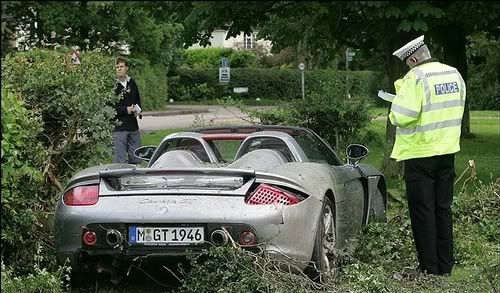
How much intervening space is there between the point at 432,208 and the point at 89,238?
252 centimetres

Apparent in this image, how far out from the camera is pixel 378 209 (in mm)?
9508

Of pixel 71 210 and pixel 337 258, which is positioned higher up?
pixel 71 210

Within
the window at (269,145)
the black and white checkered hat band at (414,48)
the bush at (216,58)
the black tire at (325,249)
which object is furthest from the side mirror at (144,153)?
the bush at (216,58)

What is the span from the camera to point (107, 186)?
22.7ft

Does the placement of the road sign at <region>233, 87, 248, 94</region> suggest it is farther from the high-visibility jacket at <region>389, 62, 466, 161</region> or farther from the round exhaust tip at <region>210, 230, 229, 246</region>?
the round exhaust tip at <region>210, 230, 229, 246</region>

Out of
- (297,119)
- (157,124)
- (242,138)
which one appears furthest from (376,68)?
(242,138)

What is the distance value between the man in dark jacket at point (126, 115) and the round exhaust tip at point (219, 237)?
589cm

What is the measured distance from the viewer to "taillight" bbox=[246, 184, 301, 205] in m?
6.64

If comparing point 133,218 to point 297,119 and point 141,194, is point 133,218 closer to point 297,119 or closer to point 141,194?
point 141,194

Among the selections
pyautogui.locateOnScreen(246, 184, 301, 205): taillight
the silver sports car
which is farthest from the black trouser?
pyautogui.locateOnScreen(246, 184, 301, 205): taillight

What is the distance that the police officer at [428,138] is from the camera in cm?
732

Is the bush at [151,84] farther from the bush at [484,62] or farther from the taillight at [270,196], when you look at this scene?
the taillight at [270,196]

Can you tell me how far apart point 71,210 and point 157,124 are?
28.4 metres

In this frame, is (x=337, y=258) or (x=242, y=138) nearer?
(x=337, y=258)
